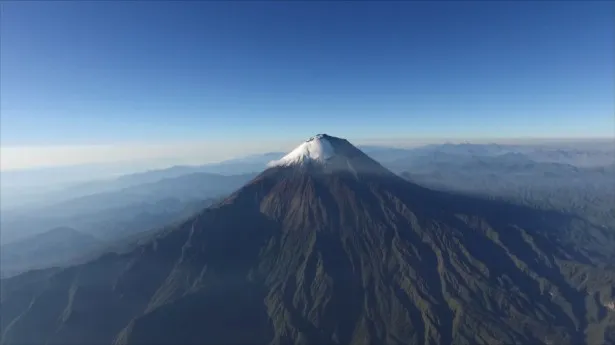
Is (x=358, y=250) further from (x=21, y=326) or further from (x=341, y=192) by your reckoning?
(x=21, y=326)

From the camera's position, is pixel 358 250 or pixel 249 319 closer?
pixel 249 319

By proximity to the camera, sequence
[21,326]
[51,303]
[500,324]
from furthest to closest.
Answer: [51,303] < [21,326] < [500,324]

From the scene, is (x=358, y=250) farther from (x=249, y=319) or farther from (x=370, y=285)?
(x=249, y=319)

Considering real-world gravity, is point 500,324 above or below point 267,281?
below

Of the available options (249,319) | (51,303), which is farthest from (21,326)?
(249,319)

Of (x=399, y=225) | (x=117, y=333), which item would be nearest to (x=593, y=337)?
(x=399, y=225)

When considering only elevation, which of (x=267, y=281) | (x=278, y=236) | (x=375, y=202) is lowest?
(x=267, y=281)

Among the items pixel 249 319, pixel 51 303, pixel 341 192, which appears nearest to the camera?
pixel 249 319
